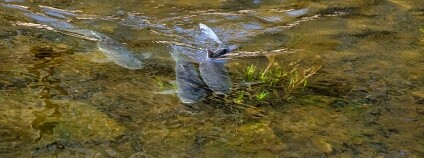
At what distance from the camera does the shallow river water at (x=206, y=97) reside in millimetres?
3135

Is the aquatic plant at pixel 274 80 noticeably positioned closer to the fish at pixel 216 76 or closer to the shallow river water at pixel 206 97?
the shallow river water at pixel 206 97

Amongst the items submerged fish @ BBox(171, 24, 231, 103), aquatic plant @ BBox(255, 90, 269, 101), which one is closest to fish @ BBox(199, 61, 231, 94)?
submerged fish @ BBox(171, 24, 231, 103)

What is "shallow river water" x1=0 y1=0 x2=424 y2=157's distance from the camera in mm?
3135

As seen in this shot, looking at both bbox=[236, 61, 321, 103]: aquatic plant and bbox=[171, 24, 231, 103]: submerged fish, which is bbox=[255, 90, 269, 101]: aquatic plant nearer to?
bbox=[236, 61, 321, 103]: aquatic plant

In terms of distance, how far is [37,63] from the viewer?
13.0 ft

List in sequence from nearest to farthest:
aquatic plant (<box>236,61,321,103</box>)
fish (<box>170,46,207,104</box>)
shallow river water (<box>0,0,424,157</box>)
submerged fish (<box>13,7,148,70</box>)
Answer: shallow river water (<box>0,0,424,157</box>) < fish (<box>170,46,207,104</box>) < aquatic plant (<box>236,61,321,103</box>) < submerged fish (<box>13,7,148,70</box>)

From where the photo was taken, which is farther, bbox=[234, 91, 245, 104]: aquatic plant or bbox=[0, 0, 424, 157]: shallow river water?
bbox=[234, 91, 245, 104]: aquatic plant

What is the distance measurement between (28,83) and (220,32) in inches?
85.2

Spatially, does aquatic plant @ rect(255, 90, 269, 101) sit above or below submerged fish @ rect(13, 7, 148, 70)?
below

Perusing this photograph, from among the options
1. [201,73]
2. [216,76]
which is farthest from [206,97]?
[201,73]

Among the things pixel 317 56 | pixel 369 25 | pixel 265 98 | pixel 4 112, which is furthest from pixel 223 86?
pixel 369 25

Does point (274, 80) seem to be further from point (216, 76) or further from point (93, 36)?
point (93, 36)

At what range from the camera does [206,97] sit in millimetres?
3703

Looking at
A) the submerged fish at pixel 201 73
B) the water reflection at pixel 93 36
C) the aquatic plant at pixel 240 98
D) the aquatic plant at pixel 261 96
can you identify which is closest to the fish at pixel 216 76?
the submerged fish at pixel 201 73
